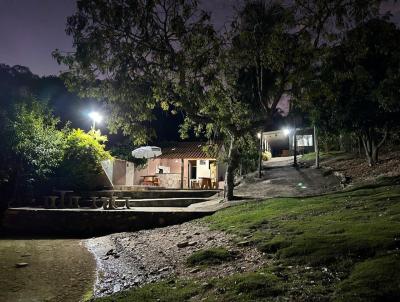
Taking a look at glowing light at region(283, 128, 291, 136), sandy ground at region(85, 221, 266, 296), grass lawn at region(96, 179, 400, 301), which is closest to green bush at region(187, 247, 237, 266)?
grass lawn at region(96, 179, 400, 301)

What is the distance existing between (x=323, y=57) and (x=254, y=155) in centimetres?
1840

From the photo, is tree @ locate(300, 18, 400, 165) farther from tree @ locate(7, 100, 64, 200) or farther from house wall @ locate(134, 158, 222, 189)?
tree @ locate(7, 100, 64, 200)

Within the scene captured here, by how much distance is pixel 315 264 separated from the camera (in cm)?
661

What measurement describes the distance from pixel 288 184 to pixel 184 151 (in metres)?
14.4

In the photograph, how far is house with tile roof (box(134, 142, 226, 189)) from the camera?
3253 cm

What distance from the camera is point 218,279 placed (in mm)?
6797

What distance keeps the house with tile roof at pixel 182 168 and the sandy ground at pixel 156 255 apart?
1646 centimetres

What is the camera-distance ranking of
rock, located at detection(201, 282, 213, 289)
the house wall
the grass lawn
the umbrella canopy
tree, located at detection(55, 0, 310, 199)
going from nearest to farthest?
the grass lawn, rock, located at detection(201, 282, 213, 289), tree, located at detection(55, 0, 310, 199), the umbrella canopy, the house wall

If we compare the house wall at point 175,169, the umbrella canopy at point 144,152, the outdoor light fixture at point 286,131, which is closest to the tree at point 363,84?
the house wall at point 175,169

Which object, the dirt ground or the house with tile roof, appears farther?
the house with tile roof

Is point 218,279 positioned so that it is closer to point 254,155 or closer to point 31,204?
point 31,204

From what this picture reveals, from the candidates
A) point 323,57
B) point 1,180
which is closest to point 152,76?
point 323,57

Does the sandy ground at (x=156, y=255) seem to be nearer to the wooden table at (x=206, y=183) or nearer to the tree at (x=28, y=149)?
the tree at (x=28, y=149)

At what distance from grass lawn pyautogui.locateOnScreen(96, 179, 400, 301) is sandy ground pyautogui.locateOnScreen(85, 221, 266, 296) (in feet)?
1.49
